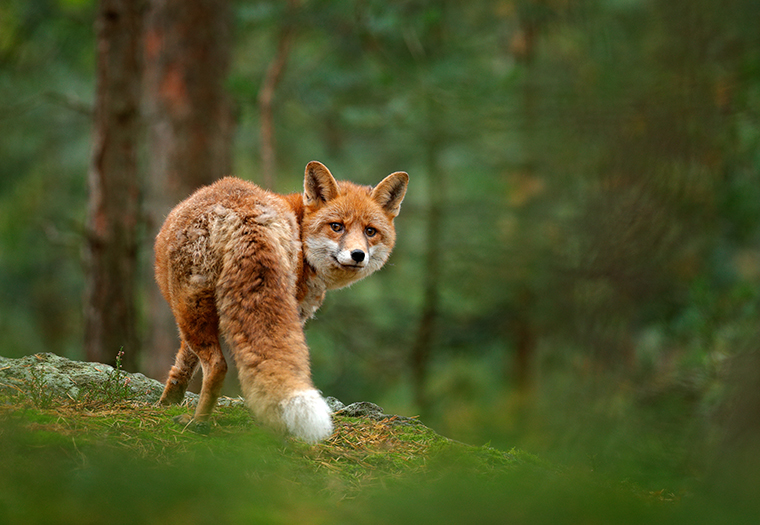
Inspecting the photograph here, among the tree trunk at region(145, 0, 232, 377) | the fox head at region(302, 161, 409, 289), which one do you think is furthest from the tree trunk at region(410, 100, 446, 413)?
the fox head at region(302, 161, 409, 289)

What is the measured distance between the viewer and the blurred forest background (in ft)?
13.2

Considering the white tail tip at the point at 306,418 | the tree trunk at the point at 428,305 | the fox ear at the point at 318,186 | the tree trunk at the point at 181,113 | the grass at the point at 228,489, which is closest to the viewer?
the grass at the point at 228,489

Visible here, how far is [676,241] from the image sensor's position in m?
4.10

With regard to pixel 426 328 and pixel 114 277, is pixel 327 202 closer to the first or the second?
pixel 114 277

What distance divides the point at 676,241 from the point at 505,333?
9.58 metres

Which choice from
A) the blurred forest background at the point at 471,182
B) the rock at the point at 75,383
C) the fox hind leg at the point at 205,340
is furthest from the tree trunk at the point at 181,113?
the fox hind leg at the point at 205,340

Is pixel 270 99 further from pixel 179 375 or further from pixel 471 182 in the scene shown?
pixel 471 182

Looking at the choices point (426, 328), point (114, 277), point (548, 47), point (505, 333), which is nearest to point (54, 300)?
point (114, 277)

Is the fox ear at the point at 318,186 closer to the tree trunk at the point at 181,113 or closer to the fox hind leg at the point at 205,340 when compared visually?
the fox hind leg at the point at 205,340

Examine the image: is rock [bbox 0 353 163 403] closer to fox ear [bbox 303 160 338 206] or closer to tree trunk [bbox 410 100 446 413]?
fox ear [bbox 303 160 338 206]

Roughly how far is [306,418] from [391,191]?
3.13 m

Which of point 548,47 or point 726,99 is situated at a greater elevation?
point 548,47

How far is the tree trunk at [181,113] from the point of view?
888cm

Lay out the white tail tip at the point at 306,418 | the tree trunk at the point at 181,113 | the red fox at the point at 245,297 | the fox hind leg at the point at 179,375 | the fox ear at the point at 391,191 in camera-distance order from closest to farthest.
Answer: the white tail tip at the point at 306,418 < the red fox at the point at 245,297 < the fox hind leg at the point at 179,375 < the fox ear at the point at 391,191 < the tree trunk at the point at 181,113
